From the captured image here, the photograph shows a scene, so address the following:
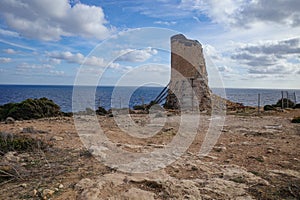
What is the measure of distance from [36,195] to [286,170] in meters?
4.18

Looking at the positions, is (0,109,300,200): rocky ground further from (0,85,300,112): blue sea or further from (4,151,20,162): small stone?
(0,85,300,112): blue sea

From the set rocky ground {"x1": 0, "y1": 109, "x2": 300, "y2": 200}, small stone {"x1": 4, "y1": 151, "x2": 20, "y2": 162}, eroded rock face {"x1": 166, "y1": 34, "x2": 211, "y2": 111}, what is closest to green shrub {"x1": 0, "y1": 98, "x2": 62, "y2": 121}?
rocky ground {"x1": 0, "y1": 109, "x2": 300, "y2": 200}

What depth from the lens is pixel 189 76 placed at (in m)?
18.2

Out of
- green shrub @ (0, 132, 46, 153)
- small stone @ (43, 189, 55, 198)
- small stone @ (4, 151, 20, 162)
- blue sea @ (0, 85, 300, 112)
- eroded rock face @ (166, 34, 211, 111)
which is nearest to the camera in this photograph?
small stone @ (43, 189, 55, 198)

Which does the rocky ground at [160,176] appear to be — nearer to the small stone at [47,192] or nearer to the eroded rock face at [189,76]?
the small stone at [47,192]

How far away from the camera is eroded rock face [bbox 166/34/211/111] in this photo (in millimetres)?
17873

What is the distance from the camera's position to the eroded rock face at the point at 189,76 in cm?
1787

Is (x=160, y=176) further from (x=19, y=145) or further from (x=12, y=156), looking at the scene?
(x=19, y=145)

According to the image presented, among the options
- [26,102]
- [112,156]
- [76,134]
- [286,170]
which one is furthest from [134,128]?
[26,102]

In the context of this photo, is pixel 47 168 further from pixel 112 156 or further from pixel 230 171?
pixel 230 171

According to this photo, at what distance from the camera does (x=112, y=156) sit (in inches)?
209

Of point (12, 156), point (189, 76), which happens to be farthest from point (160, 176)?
point (189, 76)

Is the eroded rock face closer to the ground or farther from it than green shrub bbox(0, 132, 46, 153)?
farther from it

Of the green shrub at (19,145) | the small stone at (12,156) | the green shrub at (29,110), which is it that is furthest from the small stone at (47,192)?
the green shrub at (29,110)
